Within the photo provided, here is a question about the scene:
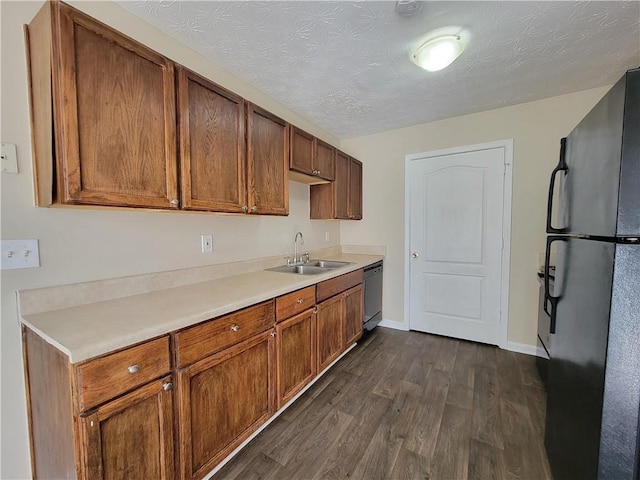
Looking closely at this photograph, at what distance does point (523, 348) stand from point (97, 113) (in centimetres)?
377

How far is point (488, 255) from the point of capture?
2785 millimetres

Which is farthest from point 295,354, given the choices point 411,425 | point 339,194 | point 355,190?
point 355,190

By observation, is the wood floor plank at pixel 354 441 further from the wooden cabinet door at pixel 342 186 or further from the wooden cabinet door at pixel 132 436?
the wooden cabinet door at pixel 342 186

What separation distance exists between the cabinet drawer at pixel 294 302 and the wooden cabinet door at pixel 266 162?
64 cm

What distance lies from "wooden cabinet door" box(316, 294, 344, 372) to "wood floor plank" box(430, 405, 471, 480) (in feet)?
3.05

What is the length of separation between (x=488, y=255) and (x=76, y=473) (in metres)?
3.29

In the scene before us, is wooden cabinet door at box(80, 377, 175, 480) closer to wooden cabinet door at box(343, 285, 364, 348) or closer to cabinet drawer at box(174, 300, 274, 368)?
cabinet drawer at box(174, 300, 274, 368)

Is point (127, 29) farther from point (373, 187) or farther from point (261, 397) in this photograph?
point (373, 187)

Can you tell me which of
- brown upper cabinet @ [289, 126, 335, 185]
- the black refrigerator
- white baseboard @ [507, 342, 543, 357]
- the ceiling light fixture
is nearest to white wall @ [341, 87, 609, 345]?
white baseboard @ [507, 342, 543, 357]

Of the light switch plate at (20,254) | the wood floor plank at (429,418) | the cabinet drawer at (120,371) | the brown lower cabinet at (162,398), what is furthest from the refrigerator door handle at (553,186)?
the light switch plate at (20,254)

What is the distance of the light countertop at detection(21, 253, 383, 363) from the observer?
0.92 m

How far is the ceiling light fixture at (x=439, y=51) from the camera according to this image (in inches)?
63.0

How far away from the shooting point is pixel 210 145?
61.1 inches

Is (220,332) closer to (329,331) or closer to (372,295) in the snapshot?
(329,331)
